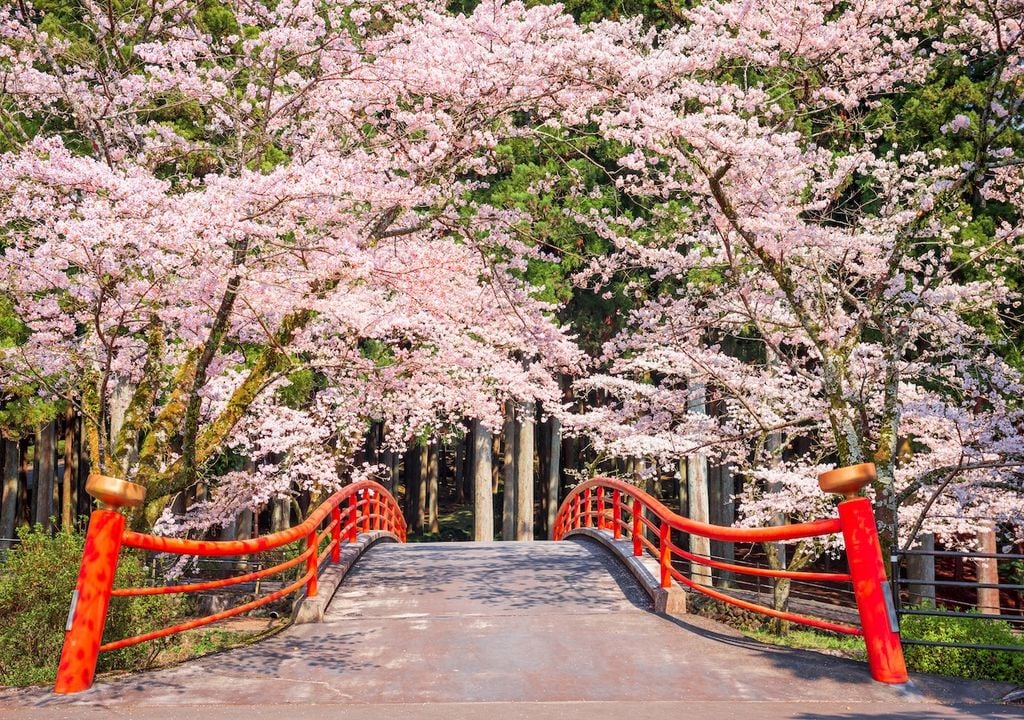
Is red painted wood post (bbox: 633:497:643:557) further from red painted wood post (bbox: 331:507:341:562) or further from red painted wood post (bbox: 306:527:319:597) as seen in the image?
red painted wood post (bbox: 306:527:319:597)

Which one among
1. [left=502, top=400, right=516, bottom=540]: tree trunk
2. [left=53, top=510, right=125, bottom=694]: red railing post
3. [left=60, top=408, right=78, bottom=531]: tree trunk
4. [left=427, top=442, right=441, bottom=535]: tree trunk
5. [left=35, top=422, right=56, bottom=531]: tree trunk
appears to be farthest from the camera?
[left=427, top=442, right=441, bottom=535]: tree trunk

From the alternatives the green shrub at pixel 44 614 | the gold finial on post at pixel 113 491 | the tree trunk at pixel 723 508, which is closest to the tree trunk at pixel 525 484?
the tree trunk at pixel 723 508

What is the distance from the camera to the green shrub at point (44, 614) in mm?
7602

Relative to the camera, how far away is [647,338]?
17969mm

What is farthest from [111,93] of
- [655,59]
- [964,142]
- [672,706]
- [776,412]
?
[964,142]

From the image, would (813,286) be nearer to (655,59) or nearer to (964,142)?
(655,59)

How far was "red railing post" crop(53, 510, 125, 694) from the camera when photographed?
617cm

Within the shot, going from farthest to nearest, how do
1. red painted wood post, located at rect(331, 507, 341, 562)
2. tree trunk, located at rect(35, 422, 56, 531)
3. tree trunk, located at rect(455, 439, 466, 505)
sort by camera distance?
tree trunk, located at rect(455, 439, 466, 505) → tree trunk, located at rect(35, 422, 56, 531) → red painted wood post, located at rect(331, 507, 341, 562)

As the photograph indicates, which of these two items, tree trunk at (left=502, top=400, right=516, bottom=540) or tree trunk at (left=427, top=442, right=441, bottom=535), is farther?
tree trunk at (left=427, top=442, right=441, bottom=535)

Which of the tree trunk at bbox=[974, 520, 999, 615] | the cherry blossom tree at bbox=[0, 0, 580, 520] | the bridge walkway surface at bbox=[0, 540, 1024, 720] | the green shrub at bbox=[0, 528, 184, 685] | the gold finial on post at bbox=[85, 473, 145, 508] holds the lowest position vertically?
the tree trunk at bbox=[974, 520, 999, 615]

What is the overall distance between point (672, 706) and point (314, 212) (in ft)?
18.4

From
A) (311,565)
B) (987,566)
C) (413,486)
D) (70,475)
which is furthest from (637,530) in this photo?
(413,486)

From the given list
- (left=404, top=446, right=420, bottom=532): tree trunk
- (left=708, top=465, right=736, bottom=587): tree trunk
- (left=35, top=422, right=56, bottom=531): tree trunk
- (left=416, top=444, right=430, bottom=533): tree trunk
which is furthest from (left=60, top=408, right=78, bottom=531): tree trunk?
(left=708, top=465, right=736, bottom=587): tree trunk

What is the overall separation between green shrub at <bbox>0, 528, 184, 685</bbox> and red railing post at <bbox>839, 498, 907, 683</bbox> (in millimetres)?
5803
